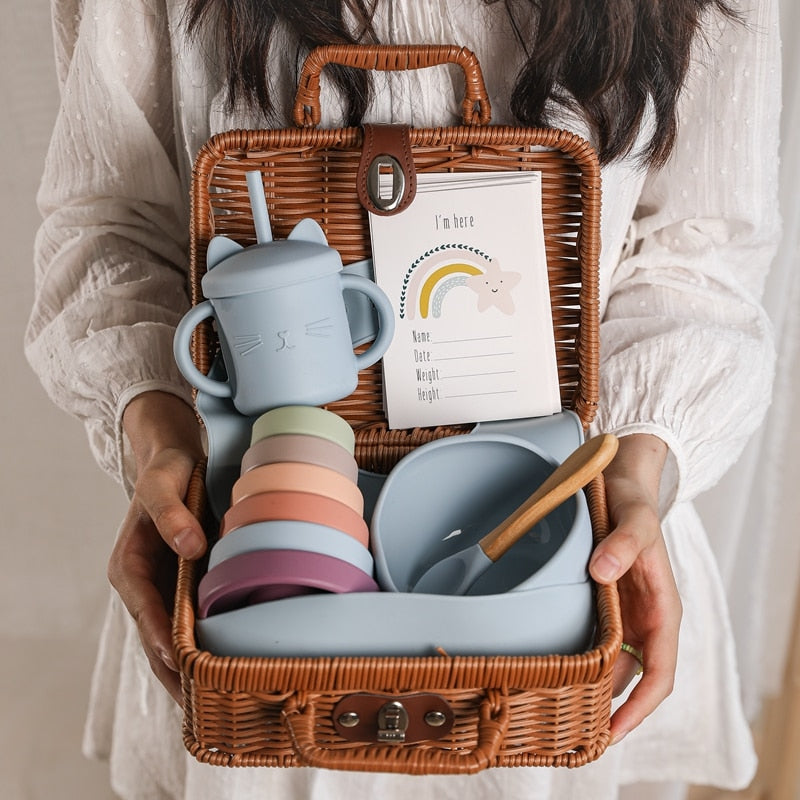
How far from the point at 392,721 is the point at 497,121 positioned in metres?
0.42

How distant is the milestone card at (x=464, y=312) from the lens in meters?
0.62

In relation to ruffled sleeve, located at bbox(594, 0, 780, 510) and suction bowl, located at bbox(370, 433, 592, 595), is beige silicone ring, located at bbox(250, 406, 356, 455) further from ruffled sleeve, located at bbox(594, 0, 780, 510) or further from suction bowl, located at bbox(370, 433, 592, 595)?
ruffled sleeve, located at bbox(594, 0, 780, 510)

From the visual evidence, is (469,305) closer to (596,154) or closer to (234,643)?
(596,154)

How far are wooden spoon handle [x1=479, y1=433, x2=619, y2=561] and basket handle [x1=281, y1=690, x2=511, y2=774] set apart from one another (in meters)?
0.10

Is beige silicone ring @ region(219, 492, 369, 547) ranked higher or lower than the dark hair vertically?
lower

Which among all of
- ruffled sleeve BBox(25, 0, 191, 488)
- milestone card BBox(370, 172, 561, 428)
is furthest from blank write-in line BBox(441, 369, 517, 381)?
ruffled sleeve BBox(25, 0, 191, 488)

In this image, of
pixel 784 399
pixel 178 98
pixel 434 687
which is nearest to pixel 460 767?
pixel 434 687

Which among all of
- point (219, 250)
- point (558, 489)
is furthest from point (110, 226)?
point (558, 489)

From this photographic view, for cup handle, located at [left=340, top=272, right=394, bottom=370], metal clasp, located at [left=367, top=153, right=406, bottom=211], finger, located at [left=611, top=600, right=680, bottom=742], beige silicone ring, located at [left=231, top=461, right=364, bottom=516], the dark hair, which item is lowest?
finger, located at [left=611, top=600, right=680, bottom=742]

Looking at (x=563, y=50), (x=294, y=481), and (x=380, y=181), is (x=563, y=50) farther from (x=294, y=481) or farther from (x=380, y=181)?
(x=294, y=481)

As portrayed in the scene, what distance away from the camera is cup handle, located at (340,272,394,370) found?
58cm

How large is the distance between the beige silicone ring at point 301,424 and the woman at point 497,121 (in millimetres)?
69

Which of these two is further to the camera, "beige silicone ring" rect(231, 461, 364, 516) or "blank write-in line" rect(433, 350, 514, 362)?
"blank write-in line" rect(433, 350, 514, 362)

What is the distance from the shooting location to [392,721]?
1.50 feet
